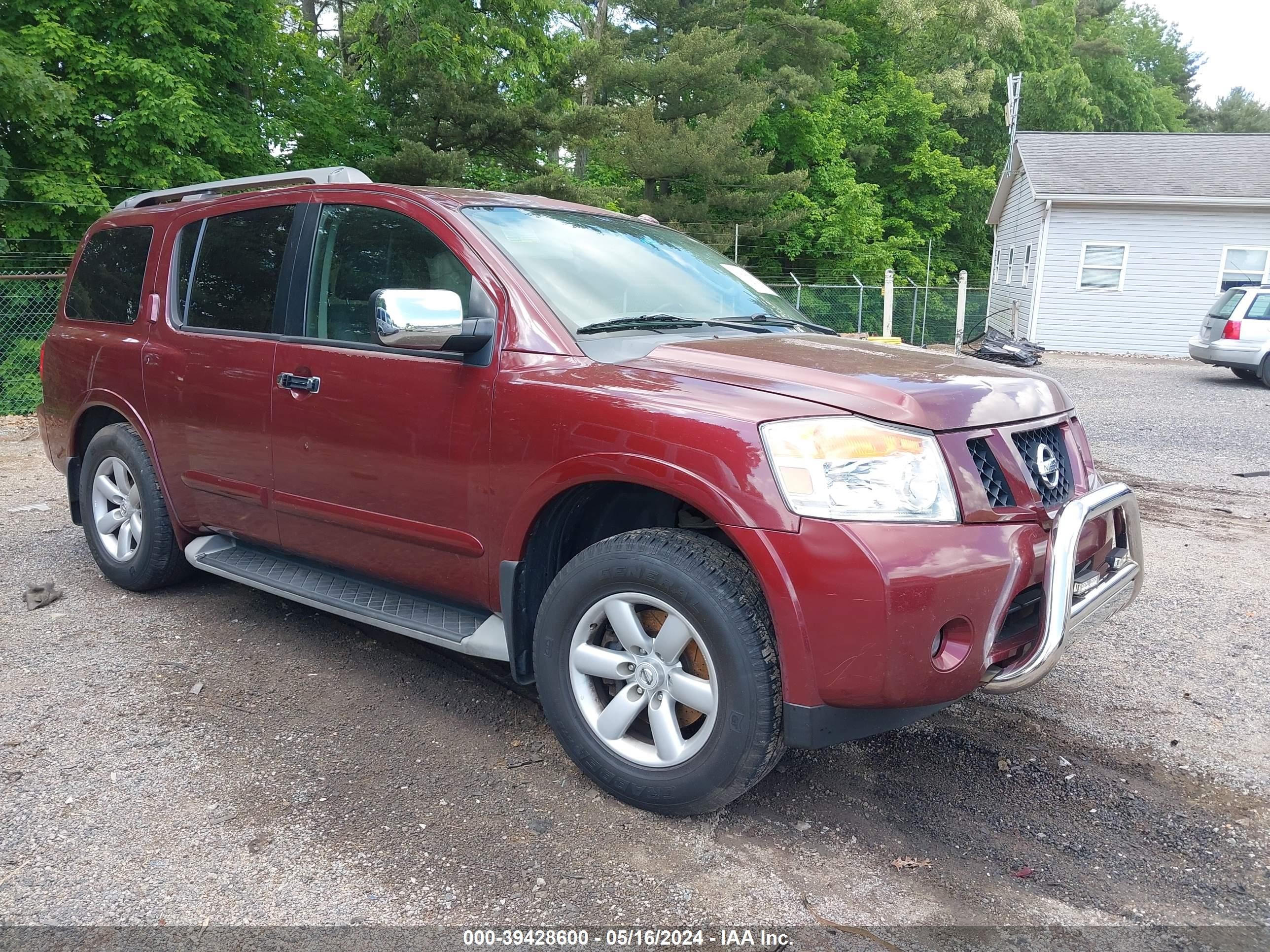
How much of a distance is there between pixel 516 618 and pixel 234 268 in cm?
218

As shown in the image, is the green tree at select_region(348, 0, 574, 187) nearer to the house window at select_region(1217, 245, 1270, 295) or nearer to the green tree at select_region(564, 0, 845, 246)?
the green tree at select_region(564, 0, 845, 246)

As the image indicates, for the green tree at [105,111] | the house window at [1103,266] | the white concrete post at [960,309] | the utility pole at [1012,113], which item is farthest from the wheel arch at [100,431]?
the utility pole at [1012,113]

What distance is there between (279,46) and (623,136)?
10631mm

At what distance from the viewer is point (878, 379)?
277 centimetres

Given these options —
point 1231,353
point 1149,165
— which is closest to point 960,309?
point 1149,165

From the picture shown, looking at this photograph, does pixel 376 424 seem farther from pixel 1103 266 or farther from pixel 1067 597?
pixel 1103 266

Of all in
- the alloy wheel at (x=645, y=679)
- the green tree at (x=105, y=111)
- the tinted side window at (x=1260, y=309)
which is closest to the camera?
the alloy wheel at (x=645, y=679)

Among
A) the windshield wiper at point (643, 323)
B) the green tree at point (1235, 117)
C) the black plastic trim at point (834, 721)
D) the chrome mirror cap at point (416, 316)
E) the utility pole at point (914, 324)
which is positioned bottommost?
the utility pole at point (914, 324)

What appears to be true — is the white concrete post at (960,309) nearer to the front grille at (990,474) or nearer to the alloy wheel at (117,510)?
the alloy wheel at (117,510)

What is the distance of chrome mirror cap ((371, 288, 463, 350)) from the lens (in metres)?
3.00

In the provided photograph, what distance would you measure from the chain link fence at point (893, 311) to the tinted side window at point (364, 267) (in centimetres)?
1832

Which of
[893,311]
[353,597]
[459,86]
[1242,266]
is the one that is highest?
[459,86]

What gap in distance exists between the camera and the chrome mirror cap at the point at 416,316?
300 cm

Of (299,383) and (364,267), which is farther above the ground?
(364,267)
